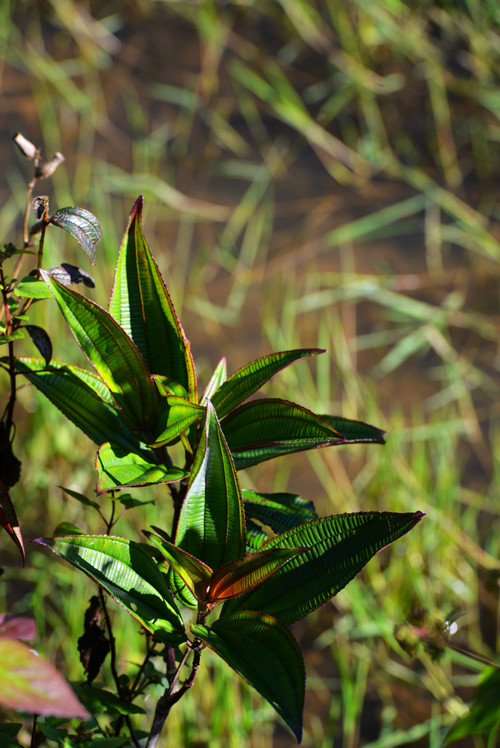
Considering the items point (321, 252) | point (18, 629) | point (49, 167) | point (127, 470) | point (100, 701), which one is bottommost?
point (100, 701)

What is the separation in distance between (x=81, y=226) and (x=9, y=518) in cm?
26

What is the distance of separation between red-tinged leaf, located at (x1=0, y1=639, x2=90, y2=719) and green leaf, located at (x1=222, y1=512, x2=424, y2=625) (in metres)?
0.26

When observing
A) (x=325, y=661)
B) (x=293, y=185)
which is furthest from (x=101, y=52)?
(x=325, y=661)

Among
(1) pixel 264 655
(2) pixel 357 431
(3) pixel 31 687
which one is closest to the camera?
(3) pixel 31 687

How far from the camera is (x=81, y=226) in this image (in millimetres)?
697

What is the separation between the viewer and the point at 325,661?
1.69 metres

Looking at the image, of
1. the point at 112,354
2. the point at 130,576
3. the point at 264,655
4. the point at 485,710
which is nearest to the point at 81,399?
the point at 112,354

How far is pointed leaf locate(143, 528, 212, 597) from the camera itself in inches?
24.0

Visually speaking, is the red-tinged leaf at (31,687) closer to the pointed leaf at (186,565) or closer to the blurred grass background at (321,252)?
the pointed leaf at (186,565)

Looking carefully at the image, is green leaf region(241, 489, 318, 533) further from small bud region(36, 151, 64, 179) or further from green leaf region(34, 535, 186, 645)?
small bud region(36, 151, 64, 179)

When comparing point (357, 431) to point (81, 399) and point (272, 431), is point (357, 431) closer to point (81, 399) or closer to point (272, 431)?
point (272, 431)

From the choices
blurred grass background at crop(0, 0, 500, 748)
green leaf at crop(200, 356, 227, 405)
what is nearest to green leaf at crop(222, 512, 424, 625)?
green leaf at crop(200, 356, 227, 405)

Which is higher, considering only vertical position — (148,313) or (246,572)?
(148,313)

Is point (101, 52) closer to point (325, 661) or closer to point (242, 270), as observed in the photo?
point (242, 270)
